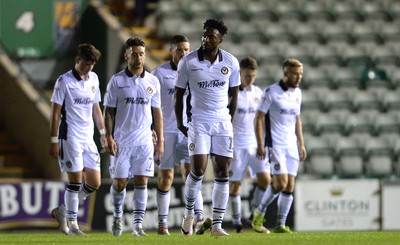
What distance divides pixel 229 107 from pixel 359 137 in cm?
981

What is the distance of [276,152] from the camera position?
15.3 metres

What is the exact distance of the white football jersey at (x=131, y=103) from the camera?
13492mm

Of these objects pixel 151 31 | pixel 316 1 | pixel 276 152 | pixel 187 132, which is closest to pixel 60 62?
pixel 151 31

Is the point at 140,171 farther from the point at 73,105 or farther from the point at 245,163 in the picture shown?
the point at 245,163

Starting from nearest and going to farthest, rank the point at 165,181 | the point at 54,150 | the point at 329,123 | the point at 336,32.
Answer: the point at 54,150
the point at 165,181
the point at 329,123
the point at 336,32

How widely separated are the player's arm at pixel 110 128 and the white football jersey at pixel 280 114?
2.53 meters

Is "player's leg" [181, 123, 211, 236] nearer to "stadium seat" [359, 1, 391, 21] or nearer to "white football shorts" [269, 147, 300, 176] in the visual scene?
"white football shorts" [269, 147, 300, 176]

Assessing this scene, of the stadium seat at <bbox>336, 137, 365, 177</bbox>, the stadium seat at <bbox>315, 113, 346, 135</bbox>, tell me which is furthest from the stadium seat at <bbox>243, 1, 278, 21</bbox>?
the stadium seat at <bbox>336, 137, 365, 177</bbox>

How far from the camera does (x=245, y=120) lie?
16.3 m

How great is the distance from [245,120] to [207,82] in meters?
3.87

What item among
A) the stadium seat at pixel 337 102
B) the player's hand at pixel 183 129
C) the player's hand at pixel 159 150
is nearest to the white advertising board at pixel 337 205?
the stadium seat at pixel 337 102

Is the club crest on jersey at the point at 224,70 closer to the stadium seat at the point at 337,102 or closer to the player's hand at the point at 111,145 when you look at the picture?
the player's hand at the point at 111,145

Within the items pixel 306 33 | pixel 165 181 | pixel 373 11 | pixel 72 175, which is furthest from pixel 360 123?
pixel 72 175

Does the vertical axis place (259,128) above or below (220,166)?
above
